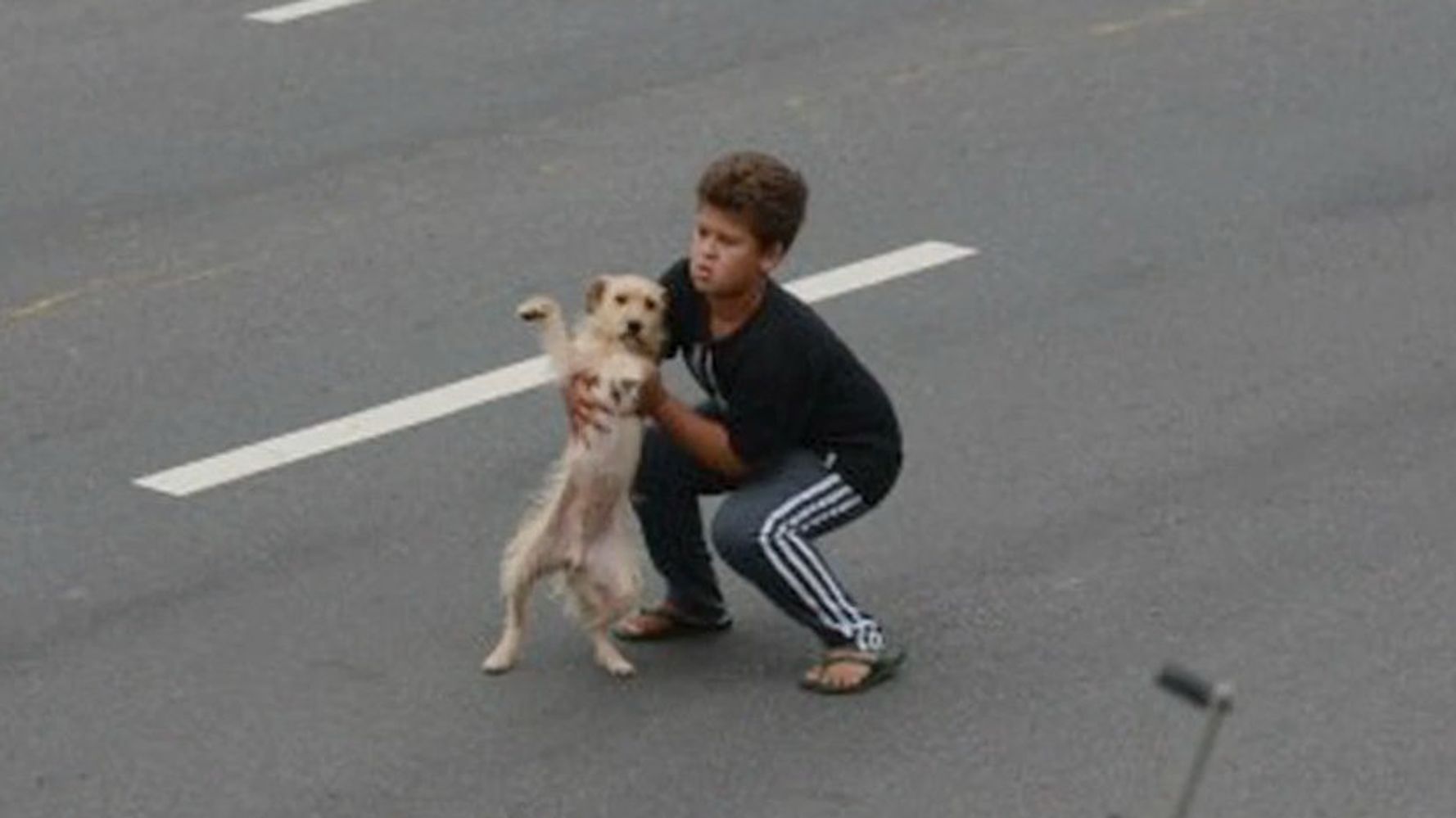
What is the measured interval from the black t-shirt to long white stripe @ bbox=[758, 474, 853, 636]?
0.09m

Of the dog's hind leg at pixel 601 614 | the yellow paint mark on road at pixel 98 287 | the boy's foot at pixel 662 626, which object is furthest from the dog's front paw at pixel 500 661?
the yellow paint mark on road at pixel 98 287

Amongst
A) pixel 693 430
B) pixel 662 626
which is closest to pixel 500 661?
pixel 662 626

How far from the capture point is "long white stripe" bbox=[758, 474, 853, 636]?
9.21 m

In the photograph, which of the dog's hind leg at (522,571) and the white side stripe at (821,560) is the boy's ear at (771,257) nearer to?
the white side stripe at (821,560)

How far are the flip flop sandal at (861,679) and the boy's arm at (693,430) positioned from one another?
1.64 ft

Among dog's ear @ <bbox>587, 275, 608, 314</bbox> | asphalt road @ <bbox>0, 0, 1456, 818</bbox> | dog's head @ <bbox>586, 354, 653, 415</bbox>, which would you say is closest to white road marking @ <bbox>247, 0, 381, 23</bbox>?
asphalt road @ <bbox>0, 0, 1456, 818</bbox>

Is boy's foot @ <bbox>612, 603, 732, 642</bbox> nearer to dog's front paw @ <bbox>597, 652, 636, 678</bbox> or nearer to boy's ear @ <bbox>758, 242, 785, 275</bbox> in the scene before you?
dog's front paw @ <bbox>597, 652, 636, 678</bbox>

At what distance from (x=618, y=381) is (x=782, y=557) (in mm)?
632

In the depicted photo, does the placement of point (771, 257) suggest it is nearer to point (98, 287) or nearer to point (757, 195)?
point (757, 195)

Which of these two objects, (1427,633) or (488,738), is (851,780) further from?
(1427,633)

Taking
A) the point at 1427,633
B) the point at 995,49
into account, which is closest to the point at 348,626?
the point at 1427,633

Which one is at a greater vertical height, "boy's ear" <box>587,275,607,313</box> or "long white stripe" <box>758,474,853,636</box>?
"boy's ear" <box>587,275,607,313</box>

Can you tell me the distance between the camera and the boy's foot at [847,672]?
9.34 m

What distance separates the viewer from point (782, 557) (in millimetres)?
9227
